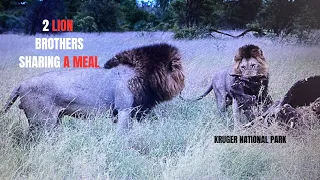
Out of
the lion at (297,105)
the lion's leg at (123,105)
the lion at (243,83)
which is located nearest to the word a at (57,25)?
the lion's leg at (123,105)

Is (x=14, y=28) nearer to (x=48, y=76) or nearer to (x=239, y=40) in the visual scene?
(x=48, y=76)

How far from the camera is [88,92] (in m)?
2.64

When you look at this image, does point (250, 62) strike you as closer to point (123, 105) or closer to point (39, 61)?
point (123, 105)

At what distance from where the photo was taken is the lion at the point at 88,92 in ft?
8.58

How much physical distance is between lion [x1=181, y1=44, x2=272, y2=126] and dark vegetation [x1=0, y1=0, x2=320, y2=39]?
6.2 inches

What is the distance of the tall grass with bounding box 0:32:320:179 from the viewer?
254 centimetres

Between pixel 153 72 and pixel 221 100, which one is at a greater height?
pixel 153 72

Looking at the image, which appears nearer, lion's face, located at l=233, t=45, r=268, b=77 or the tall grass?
the tall grass

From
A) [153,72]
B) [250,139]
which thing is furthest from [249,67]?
[153,72]

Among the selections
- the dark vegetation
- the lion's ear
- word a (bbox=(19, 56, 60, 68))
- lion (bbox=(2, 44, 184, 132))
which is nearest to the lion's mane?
lion (bbox=(2, 44, 184, 132))

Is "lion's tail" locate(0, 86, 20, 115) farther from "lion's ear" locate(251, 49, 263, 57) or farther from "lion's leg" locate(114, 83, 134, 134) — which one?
"lion's ear" locate(251, 49, 263, 57)

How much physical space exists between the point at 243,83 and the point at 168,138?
492 millimetres

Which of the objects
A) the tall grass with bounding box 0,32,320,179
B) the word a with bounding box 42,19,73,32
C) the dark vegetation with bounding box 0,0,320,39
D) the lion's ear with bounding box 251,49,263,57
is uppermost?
the dark vegetation with bounding box 0,0,320,39

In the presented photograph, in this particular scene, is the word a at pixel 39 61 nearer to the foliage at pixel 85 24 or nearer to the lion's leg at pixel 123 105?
the foliage at pixel 85 24
